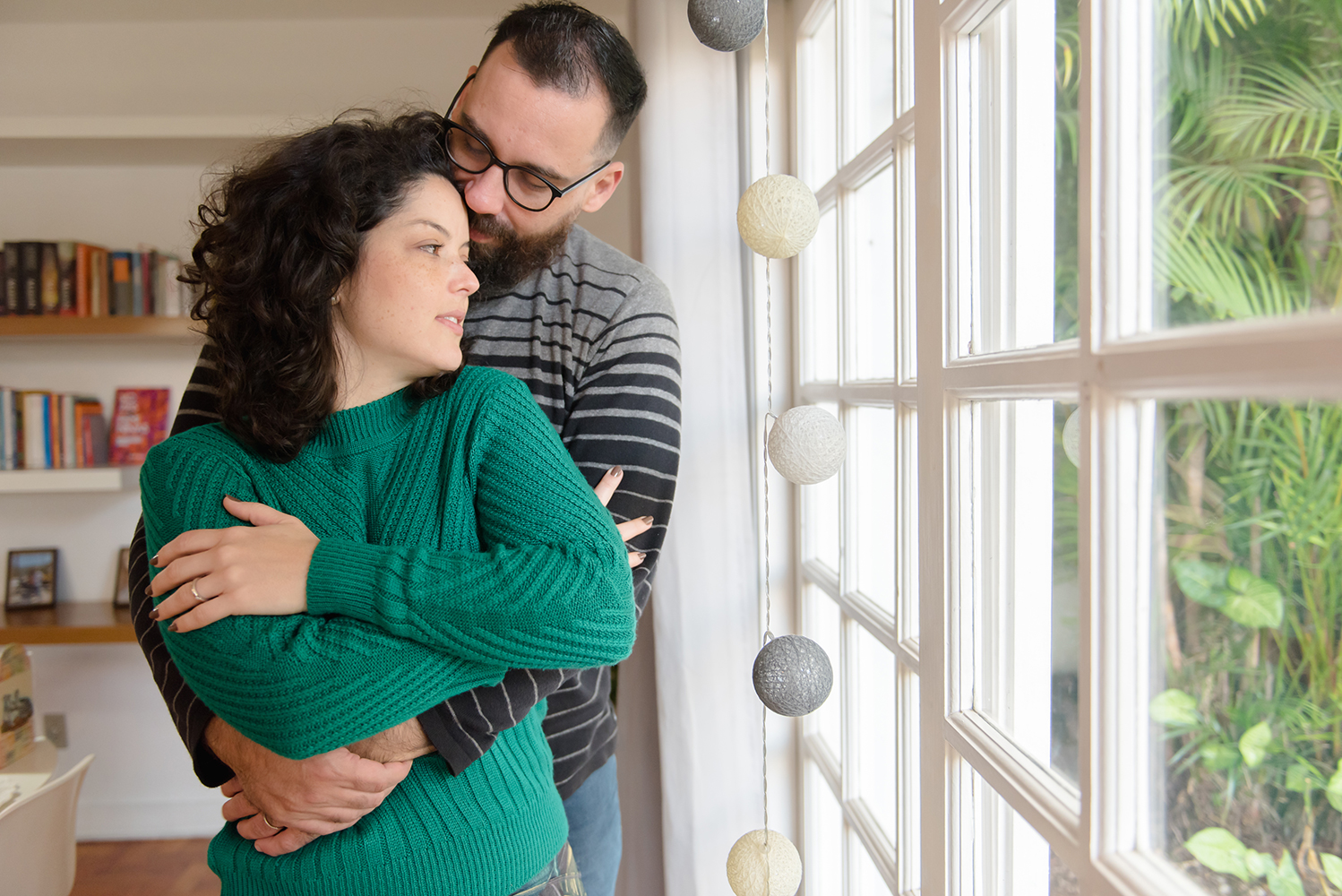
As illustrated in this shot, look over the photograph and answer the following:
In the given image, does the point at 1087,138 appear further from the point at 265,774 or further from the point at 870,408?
the point at 265,774

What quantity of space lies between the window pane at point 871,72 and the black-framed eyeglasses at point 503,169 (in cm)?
44

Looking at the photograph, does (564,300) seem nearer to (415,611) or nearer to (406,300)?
(406,300)

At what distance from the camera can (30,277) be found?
115 inches

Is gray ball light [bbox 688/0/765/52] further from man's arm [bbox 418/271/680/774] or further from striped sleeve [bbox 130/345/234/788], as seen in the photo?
striped sleeve [bbox 130/345/234/788]

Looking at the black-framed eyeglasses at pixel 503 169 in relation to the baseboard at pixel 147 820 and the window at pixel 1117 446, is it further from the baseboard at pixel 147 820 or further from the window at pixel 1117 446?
the baseboard at pixel 147 820

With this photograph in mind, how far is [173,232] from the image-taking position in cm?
314

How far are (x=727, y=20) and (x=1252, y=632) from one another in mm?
829

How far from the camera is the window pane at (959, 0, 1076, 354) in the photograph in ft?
2.08

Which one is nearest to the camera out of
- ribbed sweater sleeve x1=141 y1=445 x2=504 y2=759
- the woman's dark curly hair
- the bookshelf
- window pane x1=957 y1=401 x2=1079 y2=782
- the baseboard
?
window pane x1=957 y1=401 x2=1079 y2=782

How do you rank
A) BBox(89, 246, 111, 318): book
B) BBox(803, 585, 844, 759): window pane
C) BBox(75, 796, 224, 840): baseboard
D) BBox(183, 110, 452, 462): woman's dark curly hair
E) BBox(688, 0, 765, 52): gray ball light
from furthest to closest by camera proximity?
BBox(75, 796, 224, 840): baseboard, BBox(89, 246, 111, 318): book, BBox(803, 585, 844, 759): window pane, BBox(688, 0, 765, 52): gray ball light, BBox(183, 110, 452, 462): woman's dark curly hair

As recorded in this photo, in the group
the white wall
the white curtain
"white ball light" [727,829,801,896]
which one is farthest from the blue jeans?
the white wall

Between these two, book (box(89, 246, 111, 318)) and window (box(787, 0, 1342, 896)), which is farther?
book (box(89, 246, 111, 318))

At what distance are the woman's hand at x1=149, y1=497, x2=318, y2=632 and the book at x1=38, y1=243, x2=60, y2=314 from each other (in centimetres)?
275

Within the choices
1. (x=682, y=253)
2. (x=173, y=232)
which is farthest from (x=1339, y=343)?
(x=173, y=232)
